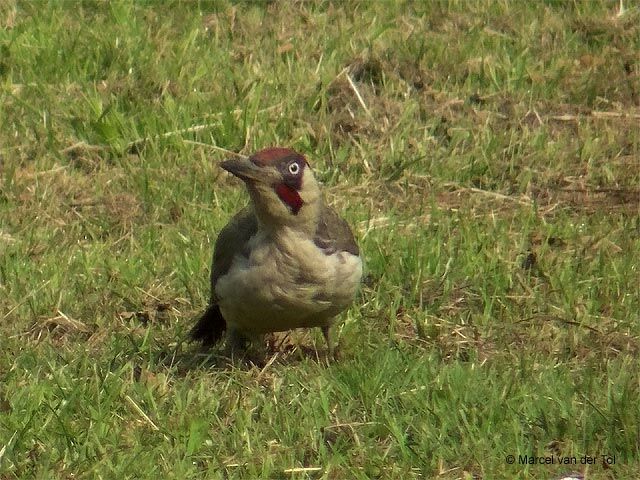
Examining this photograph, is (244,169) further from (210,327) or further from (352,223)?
(352,223)

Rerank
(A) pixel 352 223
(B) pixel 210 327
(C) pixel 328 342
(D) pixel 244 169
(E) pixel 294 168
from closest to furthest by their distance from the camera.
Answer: (D) pixel 244 169
(E) pixel 294 168
(C) pixel 328 342
(B) pixel 210 327
(A) pixel 352 223

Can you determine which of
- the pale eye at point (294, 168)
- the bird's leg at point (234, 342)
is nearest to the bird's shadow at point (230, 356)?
the bird's leg at point (234, 342)

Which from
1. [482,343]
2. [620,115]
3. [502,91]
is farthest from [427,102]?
[482,343]

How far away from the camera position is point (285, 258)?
17.5 feet

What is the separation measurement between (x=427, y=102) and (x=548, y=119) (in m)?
0.69

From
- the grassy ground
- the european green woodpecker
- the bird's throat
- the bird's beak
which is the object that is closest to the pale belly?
the european green woodpecker

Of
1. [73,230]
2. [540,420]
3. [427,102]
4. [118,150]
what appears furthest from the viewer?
[427,102]

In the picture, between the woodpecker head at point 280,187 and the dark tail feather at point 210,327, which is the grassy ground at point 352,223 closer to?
the dark tail feather at point 210,327

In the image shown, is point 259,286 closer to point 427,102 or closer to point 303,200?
point 303,200

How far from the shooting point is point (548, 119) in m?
7.95

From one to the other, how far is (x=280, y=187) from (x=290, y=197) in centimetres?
7

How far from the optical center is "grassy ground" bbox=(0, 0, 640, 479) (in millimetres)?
4848

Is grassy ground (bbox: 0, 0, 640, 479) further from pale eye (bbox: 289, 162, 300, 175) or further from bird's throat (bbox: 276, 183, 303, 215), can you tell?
pale eye (bbox: 289, 162, 300, 175)

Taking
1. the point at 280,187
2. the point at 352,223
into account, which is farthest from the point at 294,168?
the point at 352,223
